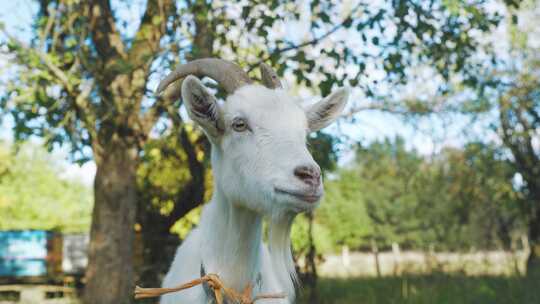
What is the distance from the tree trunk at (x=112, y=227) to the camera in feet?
20.7

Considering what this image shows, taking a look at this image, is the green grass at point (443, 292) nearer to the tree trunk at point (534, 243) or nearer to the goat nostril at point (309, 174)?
the tree trunk at point (534, 243)

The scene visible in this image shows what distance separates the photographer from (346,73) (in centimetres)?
547

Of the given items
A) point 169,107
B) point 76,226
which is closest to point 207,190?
point 169,107

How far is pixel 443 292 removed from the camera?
21.0 ft

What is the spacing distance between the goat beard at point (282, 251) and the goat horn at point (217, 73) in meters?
0.73

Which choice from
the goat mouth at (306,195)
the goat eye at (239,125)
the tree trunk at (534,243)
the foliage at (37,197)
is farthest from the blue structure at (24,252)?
the goat mouth at (306,195)

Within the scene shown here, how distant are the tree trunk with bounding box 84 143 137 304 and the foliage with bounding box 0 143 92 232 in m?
13.5

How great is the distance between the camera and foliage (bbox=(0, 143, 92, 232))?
21192 millimetres

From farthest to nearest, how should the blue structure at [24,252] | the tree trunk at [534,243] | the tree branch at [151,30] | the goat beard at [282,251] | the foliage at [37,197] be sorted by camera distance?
1. the foliage at [37,197]
2. the blue structure at [24,252]
3. the tree trunk at [534,243]
4. the tree branch at [151,30]
5. the goat beard at [282,251]

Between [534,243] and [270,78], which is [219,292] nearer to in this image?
[270,78]

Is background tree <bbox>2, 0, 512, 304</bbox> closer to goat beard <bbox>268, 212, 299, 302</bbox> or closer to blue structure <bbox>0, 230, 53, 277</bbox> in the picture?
goat beard <bbox>268, 212, 299, 302</bbox>

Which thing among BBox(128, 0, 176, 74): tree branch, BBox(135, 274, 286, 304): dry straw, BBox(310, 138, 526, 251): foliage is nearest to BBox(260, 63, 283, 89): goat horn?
BBox(135, 274, 286, 304): dry straw

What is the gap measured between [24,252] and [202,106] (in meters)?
10.9

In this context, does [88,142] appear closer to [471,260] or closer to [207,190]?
[207,190]
